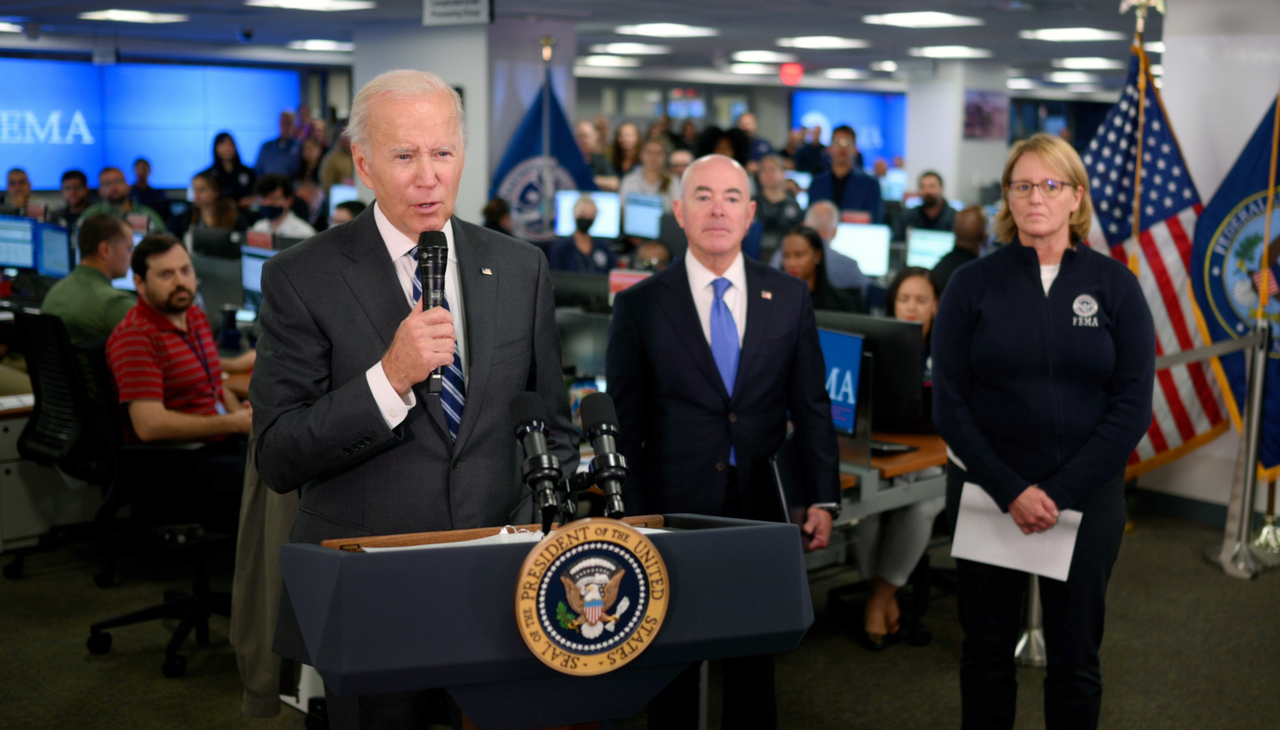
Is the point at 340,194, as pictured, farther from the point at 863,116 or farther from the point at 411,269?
the point at 863,116

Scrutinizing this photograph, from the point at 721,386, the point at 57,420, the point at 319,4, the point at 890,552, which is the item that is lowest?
the point at 890,552

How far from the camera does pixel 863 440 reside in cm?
341

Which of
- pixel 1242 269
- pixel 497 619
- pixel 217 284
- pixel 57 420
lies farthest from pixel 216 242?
pixel 497 619

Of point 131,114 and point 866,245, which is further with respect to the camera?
point 131,114

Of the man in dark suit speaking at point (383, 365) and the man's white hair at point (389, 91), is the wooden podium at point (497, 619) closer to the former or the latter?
the man in dark suit speaking at point (383, 365)

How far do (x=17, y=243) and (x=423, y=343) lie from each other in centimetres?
687

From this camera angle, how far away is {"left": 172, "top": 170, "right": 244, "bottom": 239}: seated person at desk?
7.41 m

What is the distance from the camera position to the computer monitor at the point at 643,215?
8.90 meters

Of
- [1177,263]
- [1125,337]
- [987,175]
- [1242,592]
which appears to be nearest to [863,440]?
→ [1125,337]

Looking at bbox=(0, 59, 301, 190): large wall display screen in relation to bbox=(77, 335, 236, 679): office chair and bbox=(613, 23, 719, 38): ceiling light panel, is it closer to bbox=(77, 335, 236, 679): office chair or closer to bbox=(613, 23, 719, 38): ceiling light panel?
bbox=(613, 23, 719, 38): ceiling light panel

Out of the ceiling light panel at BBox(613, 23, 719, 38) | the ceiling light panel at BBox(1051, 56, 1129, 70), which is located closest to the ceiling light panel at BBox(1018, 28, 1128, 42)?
the ceiling light panel at BBox(1051, 56, 1129, 70)

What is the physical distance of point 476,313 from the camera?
5.25 ft

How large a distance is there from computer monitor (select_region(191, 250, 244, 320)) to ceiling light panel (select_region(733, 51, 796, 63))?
9.83 meters

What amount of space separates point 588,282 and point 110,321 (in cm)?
198
